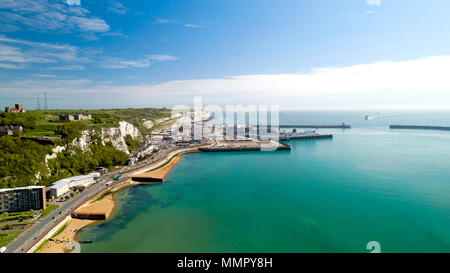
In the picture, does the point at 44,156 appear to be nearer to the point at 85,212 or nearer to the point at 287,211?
the point at 85,212

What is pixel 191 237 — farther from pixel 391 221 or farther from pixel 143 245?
pixel 391 221

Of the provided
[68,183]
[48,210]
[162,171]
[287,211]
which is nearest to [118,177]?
[68,183]

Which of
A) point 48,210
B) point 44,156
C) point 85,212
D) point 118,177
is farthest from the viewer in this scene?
point 118,177

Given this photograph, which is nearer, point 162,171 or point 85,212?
point 85,212

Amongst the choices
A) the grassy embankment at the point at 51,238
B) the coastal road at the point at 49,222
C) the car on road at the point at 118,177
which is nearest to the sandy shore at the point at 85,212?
the grassy embankment at the point at 51,238

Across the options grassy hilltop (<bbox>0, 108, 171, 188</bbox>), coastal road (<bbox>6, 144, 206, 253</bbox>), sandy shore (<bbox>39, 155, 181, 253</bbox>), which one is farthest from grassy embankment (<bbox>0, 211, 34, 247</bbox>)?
grassy hilltop (<bbox>0, 108, 171, 188</bbox>)

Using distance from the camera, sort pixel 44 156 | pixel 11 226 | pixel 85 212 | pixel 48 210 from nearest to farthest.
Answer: pixel 11 226 → pixel 48 210 → pixel 85 212 → pixel 44 156
